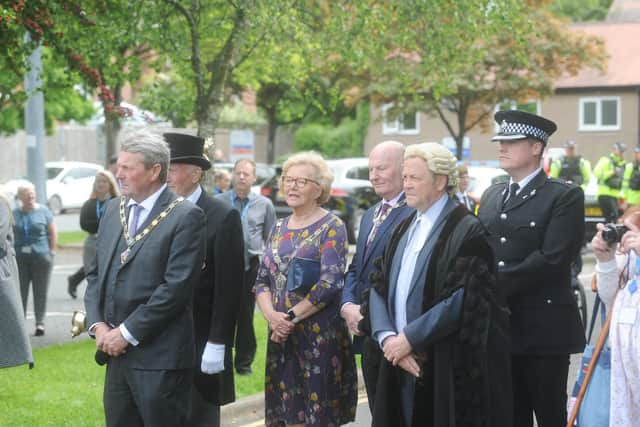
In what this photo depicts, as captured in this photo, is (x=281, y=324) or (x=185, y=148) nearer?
(x=185, y=148)

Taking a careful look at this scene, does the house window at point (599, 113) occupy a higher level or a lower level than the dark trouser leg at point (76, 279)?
higher

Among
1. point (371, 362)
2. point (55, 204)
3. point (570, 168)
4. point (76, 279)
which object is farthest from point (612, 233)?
point (55, 204)

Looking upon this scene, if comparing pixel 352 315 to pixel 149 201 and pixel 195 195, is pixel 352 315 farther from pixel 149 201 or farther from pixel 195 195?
pixel 149 201

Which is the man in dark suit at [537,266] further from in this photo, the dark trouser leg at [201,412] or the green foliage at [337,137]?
the green foliage at [337,137]

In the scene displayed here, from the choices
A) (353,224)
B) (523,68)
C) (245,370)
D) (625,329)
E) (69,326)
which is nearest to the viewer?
(625,329)

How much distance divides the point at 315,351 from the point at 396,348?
4.38ft

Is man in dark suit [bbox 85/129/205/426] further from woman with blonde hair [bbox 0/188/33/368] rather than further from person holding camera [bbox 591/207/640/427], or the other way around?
woman with blonde hair [bbox 0/188/33/368]

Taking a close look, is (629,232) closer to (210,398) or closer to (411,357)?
(411,357)

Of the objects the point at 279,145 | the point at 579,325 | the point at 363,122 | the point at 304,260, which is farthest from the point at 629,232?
the point at 279,145

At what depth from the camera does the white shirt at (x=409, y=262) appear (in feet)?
16.6

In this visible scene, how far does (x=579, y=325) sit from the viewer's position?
18.9ft

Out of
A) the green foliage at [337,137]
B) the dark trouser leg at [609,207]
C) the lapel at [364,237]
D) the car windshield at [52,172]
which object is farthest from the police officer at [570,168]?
the green foliage at [337,137]

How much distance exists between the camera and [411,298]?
Result: 16.4 ft

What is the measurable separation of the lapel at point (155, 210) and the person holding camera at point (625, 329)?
2191 mm
